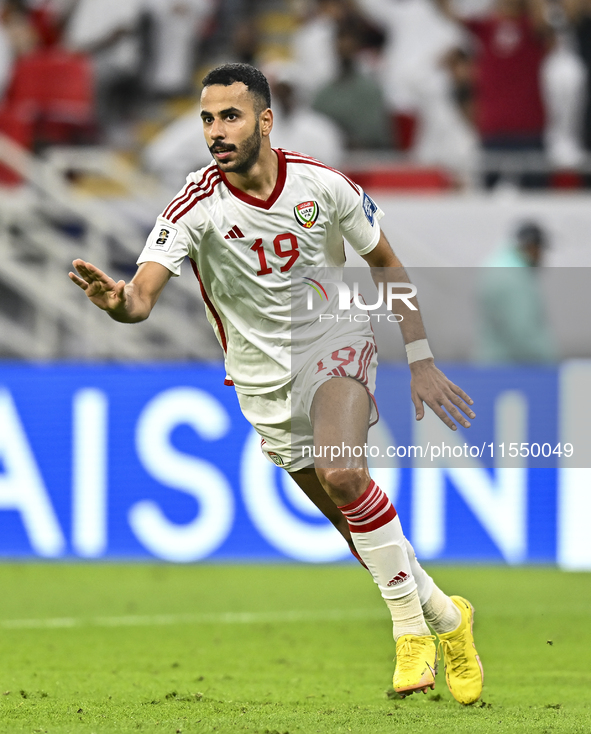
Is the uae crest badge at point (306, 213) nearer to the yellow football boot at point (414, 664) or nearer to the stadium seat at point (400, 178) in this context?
the yellow football boot at point (414, 664)

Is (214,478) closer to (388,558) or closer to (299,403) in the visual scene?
(299,403)

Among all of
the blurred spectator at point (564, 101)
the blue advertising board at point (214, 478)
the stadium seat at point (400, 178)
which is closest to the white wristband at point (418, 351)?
the blue advertising board at point (214, 478)

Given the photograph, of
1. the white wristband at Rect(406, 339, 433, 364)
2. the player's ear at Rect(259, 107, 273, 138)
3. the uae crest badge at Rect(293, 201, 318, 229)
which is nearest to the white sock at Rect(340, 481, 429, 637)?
the white wristband at Rect(406, 339, 433, 364)

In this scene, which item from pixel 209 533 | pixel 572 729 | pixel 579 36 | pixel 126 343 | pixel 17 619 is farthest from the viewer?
pixel 579 36

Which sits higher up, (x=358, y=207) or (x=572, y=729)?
(x=358, y=207)

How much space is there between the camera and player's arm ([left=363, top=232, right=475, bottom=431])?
4520 mm

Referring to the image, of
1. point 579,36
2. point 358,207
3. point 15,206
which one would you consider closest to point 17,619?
point 358,207

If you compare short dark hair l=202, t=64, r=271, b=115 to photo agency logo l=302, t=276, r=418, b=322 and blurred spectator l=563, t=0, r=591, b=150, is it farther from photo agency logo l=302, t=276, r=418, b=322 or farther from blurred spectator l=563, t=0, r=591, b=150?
blurred spectator l=563, t=0, r=591, b=150

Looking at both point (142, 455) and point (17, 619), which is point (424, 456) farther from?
point (17, 619)

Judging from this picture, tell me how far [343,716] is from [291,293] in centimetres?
160

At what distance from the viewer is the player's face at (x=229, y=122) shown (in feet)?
14.3

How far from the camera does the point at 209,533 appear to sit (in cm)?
841

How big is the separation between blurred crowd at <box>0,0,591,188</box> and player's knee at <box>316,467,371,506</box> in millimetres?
6391

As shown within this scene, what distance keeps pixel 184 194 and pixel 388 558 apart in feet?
5.10
